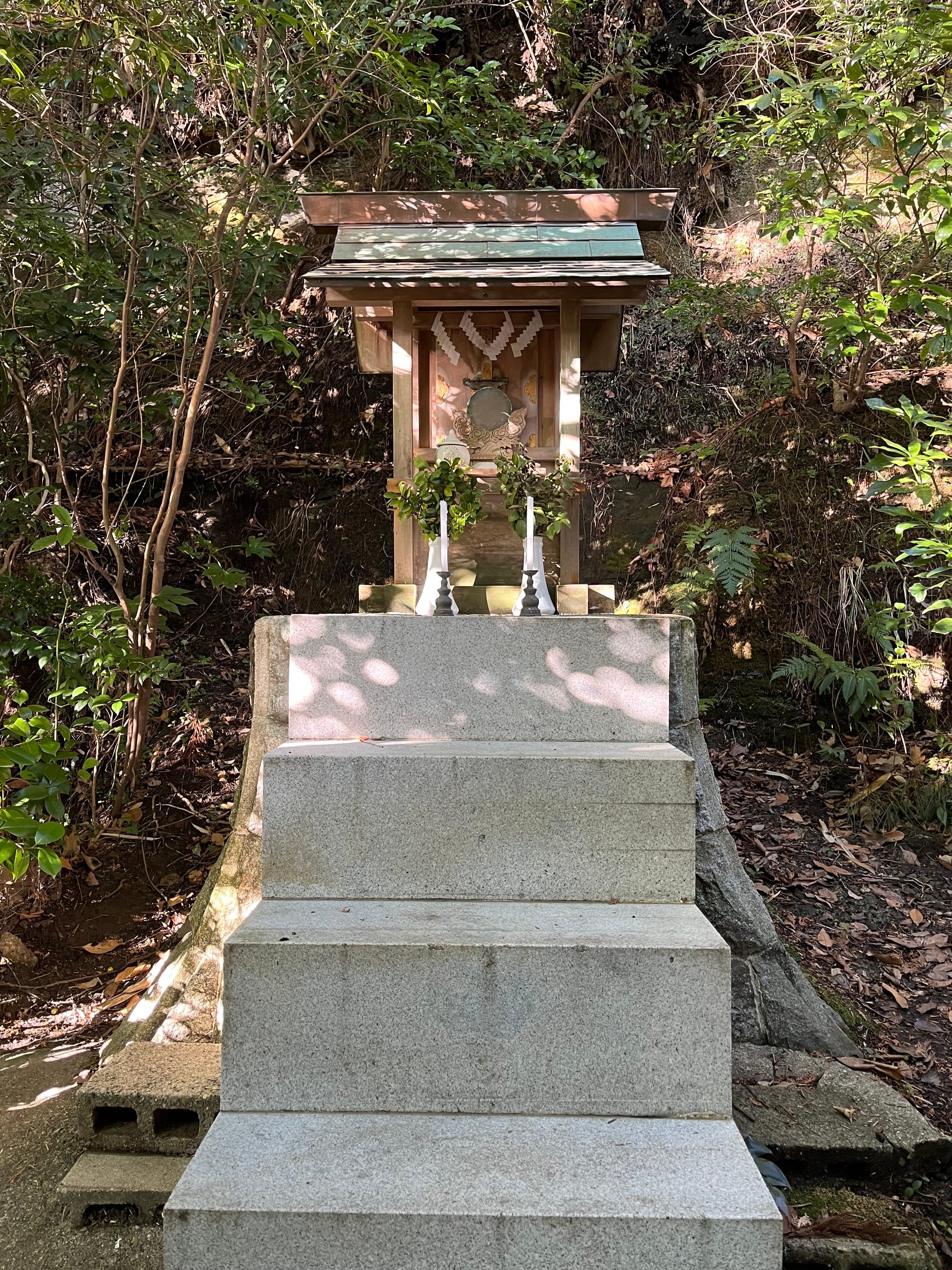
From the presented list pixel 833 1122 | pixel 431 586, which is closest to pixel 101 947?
pixel 431 586

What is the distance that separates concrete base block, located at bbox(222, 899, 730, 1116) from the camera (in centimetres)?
188

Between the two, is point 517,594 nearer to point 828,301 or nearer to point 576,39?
point 828,301

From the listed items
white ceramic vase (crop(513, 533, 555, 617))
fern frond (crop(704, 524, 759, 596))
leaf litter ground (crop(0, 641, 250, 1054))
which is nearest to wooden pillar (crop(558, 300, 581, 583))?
white ceramic vase (crop(513, 533, 555, 617))

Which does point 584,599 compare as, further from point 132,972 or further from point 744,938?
point 132,972

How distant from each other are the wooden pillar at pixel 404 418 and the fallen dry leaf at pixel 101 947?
1.99m

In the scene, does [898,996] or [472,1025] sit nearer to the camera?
[472,1025]

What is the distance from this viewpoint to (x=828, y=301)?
576 centimetres

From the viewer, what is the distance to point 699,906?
2.85m

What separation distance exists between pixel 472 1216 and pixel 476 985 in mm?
447

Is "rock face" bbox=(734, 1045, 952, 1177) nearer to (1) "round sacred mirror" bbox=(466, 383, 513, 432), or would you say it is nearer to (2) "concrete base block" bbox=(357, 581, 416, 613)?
(2) "concrete base block" bbox=(357, 581, 416, 613)

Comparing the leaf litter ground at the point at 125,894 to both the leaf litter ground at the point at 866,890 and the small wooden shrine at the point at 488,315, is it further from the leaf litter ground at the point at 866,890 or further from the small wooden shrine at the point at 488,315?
the leaf litter ground at the point at 866,890

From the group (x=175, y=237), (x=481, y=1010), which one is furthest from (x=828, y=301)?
(x=481, y=1010)

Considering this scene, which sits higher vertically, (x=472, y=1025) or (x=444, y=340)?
(x=444, y=340)

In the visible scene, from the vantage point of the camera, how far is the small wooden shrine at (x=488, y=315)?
362 centimetres
